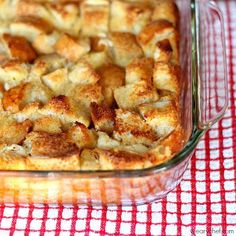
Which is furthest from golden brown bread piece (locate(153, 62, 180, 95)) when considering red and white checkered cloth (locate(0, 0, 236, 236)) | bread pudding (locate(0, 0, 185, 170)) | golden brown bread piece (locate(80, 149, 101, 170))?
golden brown bread piece (locate(80, 149, 101, 170))

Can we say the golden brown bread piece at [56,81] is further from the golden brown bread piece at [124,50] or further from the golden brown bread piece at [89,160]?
the golden brown bread piece at [89,160]

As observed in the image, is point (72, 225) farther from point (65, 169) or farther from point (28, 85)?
point (28, 85)

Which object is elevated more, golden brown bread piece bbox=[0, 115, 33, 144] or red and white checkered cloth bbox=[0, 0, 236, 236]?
A: golden brown bread piece bbox=[0, 115, 33, 144]

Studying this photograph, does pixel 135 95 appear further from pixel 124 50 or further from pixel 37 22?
pixel 37 22

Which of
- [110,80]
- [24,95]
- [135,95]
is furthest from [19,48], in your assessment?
[135,95]

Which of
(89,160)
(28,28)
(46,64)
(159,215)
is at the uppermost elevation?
(28,28)

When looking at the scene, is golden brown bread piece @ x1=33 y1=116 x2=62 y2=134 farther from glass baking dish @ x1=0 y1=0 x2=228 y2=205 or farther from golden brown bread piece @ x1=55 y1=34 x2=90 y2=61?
golden brown bread piece @ x1=55 y1=34 x2=90 y2=61

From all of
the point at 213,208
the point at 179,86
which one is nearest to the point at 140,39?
the point at 179,86
